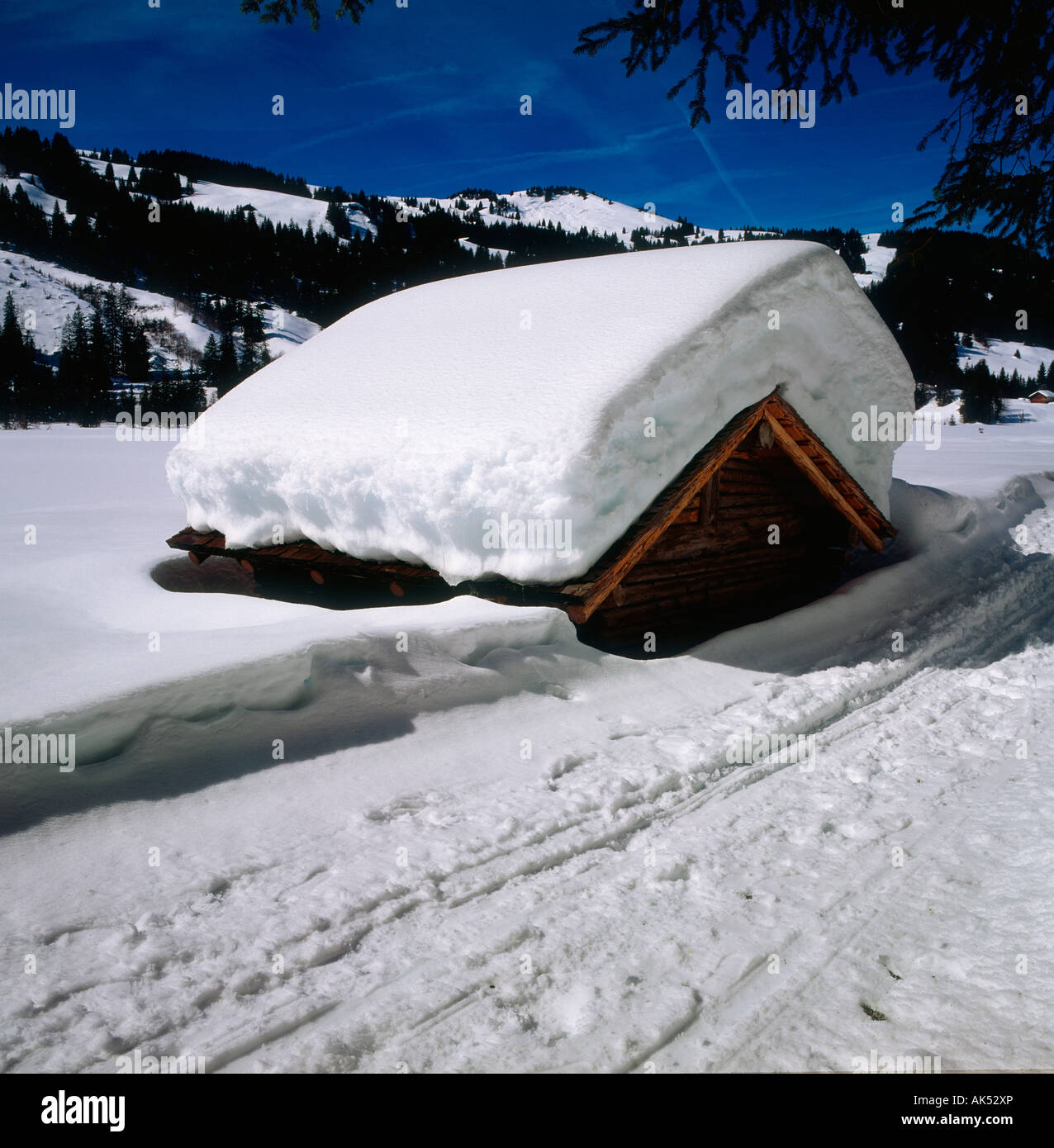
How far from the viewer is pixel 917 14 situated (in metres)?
6.20

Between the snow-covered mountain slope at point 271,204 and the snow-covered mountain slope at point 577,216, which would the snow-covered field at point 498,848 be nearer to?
the snow-covered mountain slope at point 271,204

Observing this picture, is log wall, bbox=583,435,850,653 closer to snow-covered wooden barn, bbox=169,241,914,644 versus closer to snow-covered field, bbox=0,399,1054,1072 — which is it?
snow-covered wooden barn, bbox=169,241,914,644

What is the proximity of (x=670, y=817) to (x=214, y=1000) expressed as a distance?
2.02 metres

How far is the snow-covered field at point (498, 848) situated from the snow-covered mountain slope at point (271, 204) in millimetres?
120087

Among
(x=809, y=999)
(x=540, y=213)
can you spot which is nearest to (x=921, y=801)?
(x=809, y=999)

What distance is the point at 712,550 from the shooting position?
655 centimetres

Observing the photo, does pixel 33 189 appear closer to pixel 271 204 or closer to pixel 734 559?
pixel 271 204

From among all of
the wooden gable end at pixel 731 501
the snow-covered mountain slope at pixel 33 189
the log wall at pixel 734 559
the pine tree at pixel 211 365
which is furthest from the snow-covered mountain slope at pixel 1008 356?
the snow-covered mountain slope at pixel 33 189

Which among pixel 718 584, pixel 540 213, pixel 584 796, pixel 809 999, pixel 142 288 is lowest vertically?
pixel 809 999

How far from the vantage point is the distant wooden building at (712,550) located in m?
4.90

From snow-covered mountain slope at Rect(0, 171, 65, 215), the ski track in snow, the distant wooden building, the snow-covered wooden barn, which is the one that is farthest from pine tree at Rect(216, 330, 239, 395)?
snow-covered mountain slope at Rect(0, 171, 65, 215)

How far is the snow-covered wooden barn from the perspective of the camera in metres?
4.68

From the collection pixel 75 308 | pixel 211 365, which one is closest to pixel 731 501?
pixel 211 365

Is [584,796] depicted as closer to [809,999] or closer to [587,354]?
[809,999]
